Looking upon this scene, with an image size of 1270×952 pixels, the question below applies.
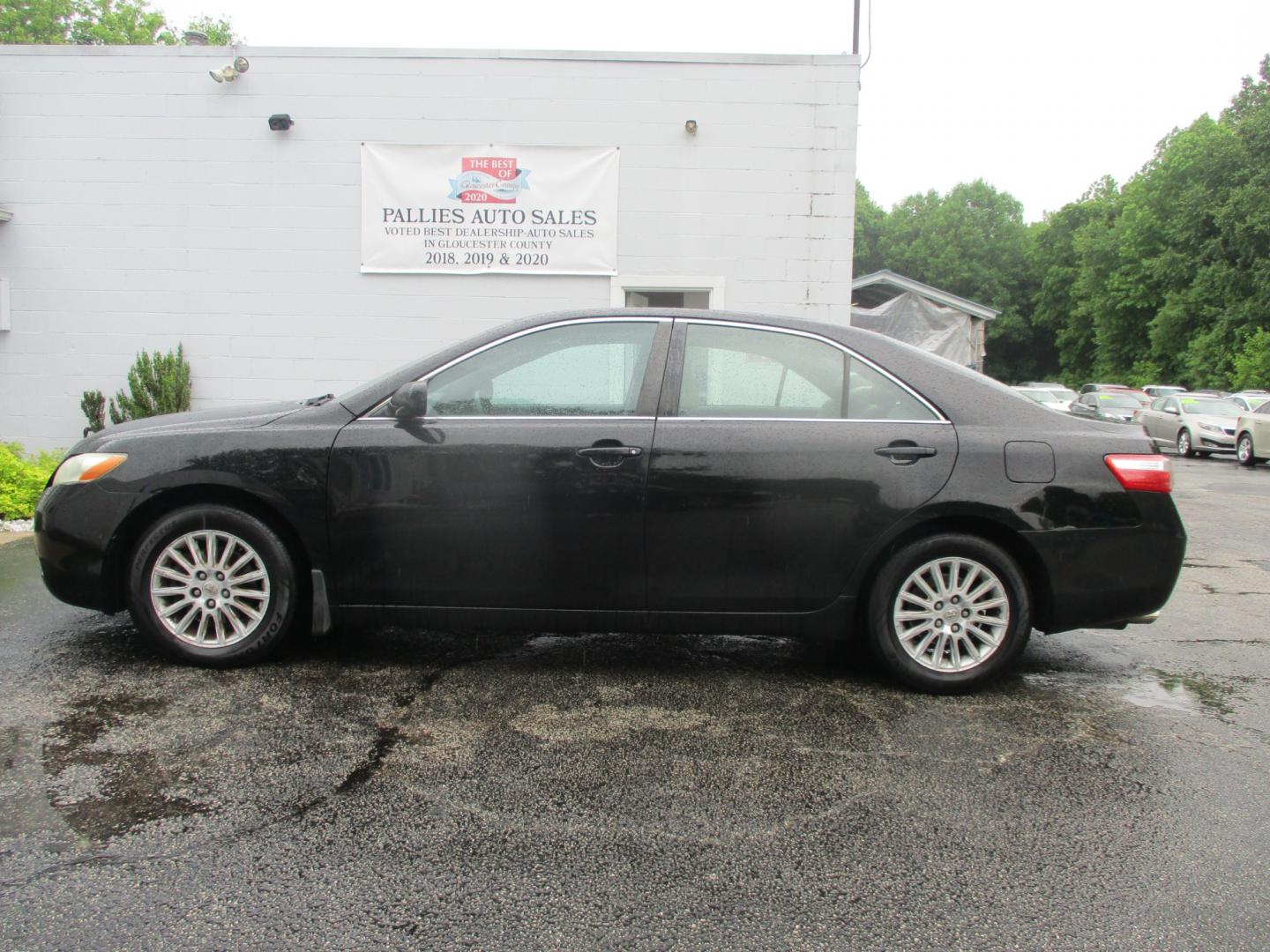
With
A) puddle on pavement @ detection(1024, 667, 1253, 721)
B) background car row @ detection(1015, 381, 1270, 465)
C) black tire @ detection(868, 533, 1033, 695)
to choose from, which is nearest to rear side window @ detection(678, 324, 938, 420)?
black tire @ detection(868, 533, 1033, 695)

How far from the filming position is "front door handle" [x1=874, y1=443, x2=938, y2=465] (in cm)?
414

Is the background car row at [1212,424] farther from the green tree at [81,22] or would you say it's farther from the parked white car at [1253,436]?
the green tree at [81,22]

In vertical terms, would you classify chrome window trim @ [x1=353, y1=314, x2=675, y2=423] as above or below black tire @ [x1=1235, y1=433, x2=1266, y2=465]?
above

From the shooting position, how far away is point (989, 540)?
423 centimetres

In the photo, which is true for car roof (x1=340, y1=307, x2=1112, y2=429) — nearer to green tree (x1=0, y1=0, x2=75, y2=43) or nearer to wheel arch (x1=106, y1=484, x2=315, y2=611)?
wheel arch (x1=106, y1=484, x2=315, y2=611)

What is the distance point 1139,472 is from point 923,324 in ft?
43.4

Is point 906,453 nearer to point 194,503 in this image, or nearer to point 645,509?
point 645,509

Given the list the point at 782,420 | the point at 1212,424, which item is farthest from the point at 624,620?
the point at 1212,424

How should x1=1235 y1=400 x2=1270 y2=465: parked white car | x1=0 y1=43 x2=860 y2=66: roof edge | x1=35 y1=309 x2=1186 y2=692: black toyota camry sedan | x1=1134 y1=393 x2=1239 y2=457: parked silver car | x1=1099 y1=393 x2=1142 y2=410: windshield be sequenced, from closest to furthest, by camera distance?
x1=35 y1=309 x2=1186 y2=692: black toyota camry sedan < x1=0 y1=43 x2=860 y2=66: roof edge < x1=1235 y1=400 x2=1270 y2=465: parked white car < x1=1134 y1=393 x2=1239 y2=457: parked silver car < x1=1099 y1=393 x2=1142 y2=410: windshield

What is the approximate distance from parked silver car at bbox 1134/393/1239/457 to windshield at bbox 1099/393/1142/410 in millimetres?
4932

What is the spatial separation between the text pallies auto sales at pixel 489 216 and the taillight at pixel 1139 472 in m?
7.12

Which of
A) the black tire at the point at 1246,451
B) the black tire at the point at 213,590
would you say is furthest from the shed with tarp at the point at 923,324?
the black tire at the point at 213,590

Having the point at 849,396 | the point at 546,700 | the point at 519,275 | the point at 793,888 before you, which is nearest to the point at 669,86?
the point at 519,275

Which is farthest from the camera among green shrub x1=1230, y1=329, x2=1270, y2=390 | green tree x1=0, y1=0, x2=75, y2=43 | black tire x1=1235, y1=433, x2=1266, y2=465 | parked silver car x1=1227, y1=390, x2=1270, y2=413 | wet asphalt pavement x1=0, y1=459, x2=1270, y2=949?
green tree x1=0, y1=0, x2=75, y2=43
